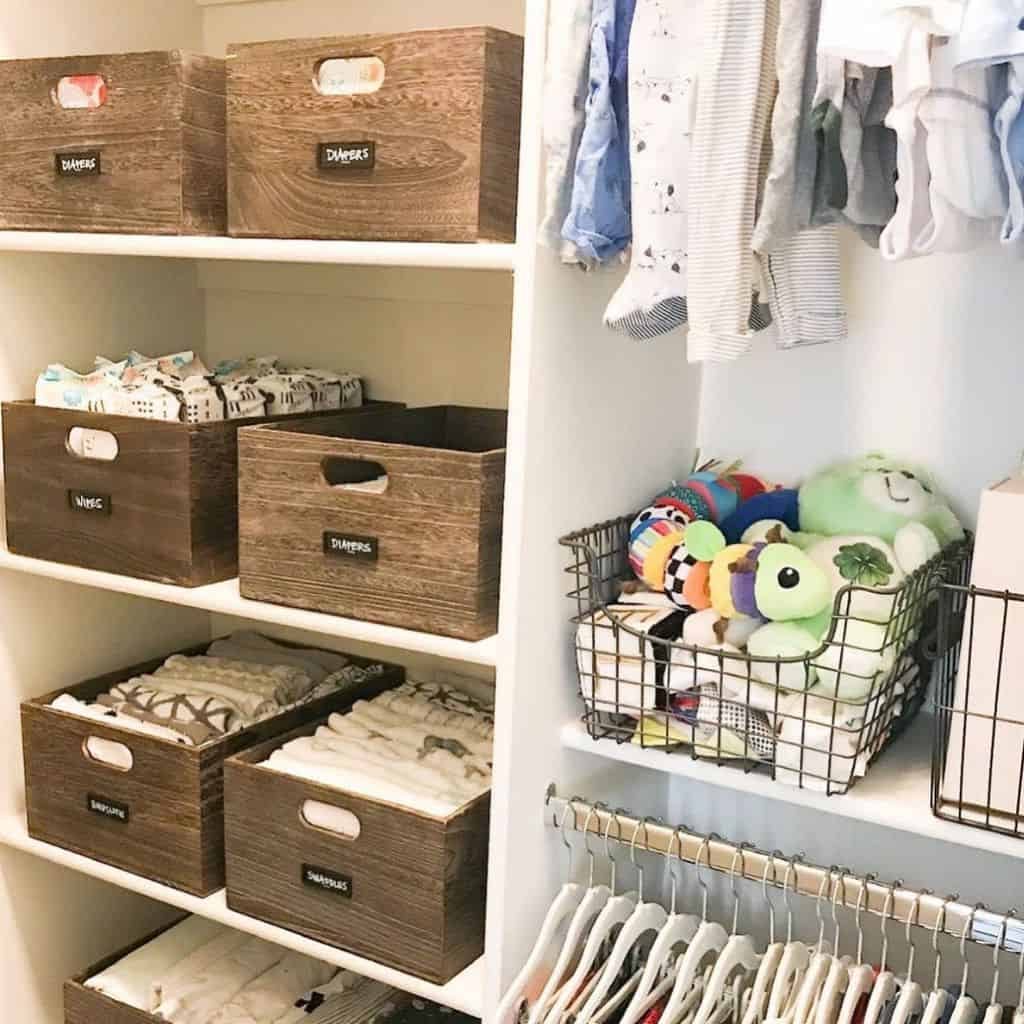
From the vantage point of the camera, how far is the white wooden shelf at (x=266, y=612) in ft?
4.11

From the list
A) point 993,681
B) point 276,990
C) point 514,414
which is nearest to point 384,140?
point 514,414

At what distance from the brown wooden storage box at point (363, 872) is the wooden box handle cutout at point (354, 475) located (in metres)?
0.33

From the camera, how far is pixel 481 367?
1.65 meters

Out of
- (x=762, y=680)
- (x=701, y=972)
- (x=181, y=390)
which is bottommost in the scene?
(x=701, y=972)

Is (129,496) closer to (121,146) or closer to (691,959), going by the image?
(121,146)

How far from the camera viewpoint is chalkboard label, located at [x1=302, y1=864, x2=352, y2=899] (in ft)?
4.42

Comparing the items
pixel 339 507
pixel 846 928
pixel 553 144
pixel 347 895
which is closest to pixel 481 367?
pixel 339 507

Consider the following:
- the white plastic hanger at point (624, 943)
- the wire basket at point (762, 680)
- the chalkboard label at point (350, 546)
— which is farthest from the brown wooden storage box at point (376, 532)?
the white plastic hanger at point (624, 943)

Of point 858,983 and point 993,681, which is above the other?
point 993,681

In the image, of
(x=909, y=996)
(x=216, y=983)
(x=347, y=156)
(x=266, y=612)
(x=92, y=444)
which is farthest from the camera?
(x=216, y=983)

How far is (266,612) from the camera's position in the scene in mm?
1358

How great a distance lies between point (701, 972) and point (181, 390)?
2.95 ft

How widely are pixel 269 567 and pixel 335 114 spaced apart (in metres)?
0.48

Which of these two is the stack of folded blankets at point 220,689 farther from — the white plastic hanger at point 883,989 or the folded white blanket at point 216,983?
the white plastic hanger at point 883,989
